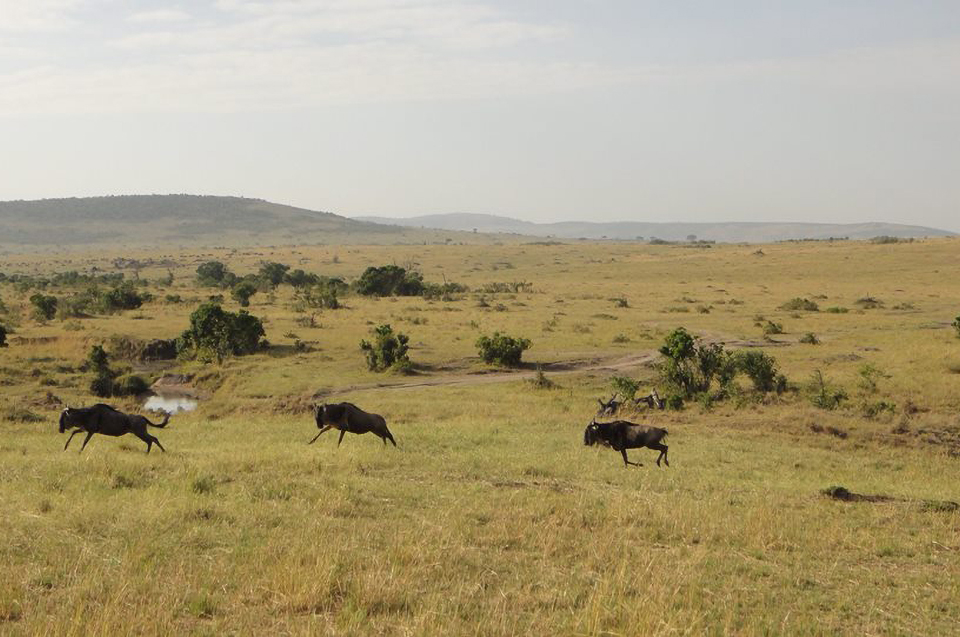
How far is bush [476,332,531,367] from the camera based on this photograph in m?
39.1

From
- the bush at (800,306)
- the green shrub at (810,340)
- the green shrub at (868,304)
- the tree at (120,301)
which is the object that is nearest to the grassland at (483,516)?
the green shrub at (810,340)

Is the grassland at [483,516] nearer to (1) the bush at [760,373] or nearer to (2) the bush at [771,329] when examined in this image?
(1) the bush at [760,373]

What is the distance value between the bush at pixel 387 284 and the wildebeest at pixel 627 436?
6080cm

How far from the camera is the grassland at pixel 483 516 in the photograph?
7.18 metres

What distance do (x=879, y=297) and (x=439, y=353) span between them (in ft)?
151

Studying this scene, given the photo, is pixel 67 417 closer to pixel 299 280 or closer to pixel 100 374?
pixel 100 374

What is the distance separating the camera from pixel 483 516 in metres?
11.0

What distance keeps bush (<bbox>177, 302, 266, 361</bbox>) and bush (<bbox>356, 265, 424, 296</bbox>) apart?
33.5m

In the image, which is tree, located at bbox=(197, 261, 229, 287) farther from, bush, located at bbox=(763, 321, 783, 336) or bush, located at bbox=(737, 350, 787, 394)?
bush, located at bbox=(737, 350, 787, 394)

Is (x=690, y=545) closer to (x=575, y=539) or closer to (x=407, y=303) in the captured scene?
(x=575, y=539)

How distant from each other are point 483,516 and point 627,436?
21.4ft

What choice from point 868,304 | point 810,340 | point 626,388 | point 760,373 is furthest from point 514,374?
point 868,304

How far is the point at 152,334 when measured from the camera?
47.7 meters

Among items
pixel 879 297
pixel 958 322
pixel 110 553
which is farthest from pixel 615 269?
pixel 110 553
